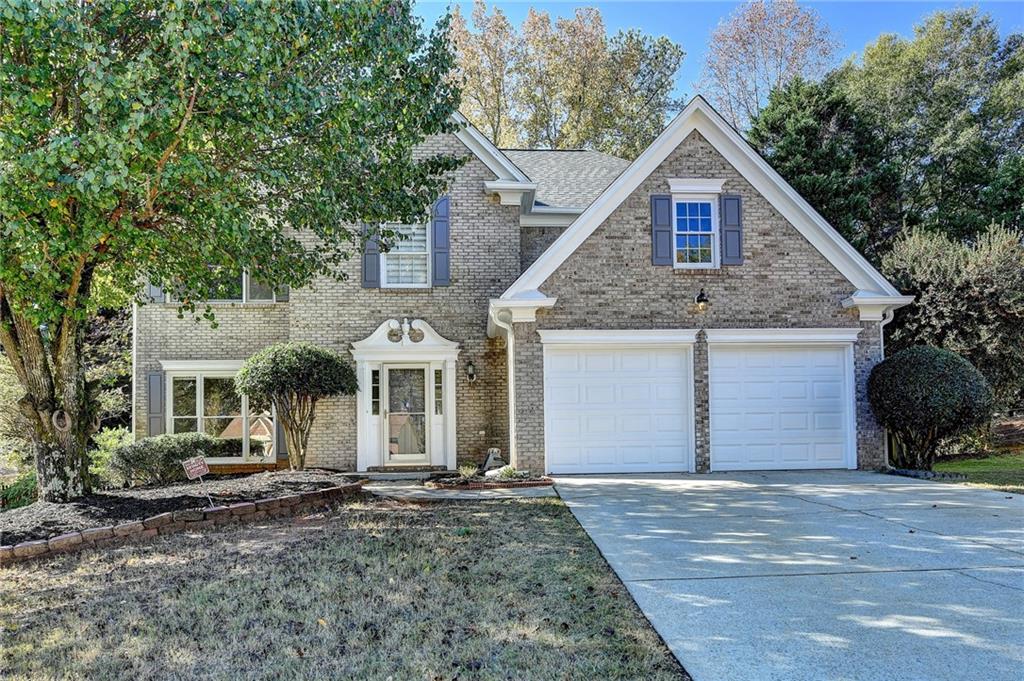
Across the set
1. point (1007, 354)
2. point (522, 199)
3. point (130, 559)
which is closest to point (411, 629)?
point (130, 559)

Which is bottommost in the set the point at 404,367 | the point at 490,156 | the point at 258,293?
the point at 404,367

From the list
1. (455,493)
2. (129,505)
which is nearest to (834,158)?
(455,493)

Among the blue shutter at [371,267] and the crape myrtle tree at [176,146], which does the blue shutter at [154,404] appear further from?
the blue shutter at [371,267]

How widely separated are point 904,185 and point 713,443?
17.1 meters

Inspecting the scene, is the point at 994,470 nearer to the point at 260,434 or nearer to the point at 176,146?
the point at 260,434

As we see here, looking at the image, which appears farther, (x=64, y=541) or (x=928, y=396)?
A: (x=928, y=396)

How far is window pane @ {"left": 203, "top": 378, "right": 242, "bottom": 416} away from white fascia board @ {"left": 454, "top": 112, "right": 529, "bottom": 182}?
6.78 meters

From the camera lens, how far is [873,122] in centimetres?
2300

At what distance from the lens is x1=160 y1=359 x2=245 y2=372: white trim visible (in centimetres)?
1350

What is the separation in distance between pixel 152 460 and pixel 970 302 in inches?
623

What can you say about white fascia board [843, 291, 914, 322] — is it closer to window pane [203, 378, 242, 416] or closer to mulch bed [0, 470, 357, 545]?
mulch bed [0, 470, 357, 545]

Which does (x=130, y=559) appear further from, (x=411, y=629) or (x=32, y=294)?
(x=411, y=629)

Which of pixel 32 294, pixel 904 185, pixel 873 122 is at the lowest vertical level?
pixel 32 294

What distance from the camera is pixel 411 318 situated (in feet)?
43.5
